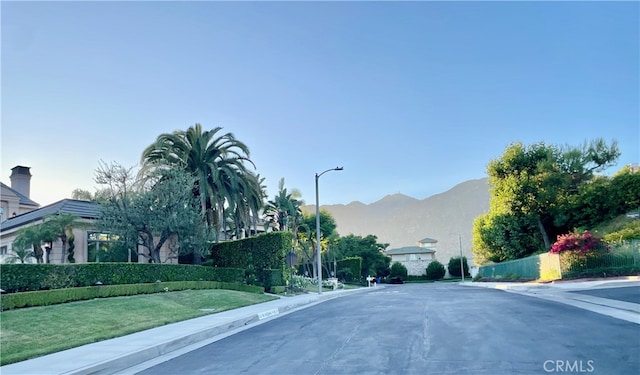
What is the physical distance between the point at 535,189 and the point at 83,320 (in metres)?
39.7

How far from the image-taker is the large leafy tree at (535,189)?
43094 mm

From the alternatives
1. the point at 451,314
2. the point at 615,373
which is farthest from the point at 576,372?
the point at 451,314

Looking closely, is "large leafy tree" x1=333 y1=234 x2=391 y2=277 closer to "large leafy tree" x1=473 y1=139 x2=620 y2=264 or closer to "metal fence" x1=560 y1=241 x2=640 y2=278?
"large leafy tree" x1=473 y1=139 x2=620 y2=264

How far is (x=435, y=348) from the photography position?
961 cm

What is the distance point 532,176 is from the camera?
45219 mm

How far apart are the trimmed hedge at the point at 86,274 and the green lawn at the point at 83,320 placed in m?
1.38

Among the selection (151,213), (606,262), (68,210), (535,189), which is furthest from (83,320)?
(535,189)

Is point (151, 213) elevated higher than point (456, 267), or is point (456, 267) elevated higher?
point (151, 213)

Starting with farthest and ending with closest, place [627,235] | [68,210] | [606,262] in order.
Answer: [68,210] → [606,262] → [627,235]

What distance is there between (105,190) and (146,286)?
25.3ft

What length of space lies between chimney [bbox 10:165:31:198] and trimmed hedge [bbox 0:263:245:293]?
121 ft

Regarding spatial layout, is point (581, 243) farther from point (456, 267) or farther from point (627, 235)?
point (456, 267)

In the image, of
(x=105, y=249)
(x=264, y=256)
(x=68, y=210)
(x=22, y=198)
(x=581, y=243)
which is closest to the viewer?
(x=581, y=243)

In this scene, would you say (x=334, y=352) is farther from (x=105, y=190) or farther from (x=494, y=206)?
(x=494, y=206)
